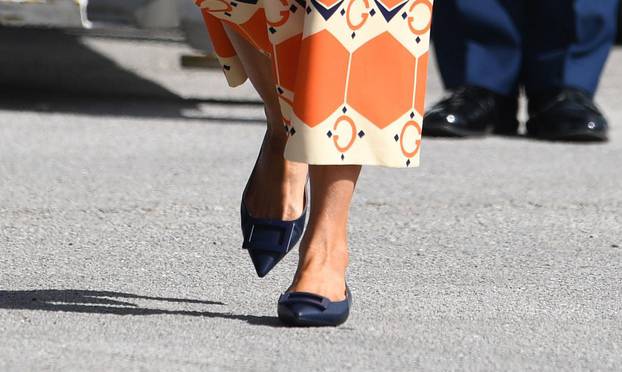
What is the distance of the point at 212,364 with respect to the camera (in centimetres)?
214

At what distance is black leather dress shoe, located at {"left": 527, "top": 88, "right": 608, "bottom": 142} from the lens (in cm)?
486

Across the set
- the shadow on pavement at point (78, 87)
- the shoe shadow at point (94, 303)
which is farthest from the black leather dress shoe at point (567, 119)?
the shoe shadow at point (94, 303)

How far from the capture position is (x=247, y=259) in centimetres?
296

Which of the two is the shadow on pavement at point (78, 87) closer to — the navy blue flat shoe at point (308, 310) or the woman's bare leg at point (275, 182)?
the woman's bare leg at point (275, 182)

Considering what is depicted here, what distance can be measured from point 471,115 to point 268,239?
248 cm

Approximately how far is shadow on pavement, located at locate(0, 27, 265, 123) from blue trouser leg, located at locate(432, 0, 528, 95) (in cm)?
75

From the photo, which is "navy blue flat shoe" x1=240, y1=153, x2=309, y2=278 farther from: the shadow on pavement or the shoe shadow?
the shadow on pavement

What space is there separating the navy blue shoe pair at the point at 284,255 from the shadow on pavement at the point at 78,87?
268 cm

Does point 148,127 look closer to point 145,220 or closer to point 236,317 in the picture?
point 145,220

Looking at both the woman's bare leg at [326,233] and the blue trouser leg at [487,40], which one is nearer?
the woman's bare leg at [326,233]

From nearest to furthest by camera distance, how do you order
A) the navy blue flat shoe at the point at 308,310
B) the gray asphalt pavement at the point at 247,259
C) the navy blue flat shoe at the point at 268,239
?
the gray asphalt pavement at the point at 247,259
the navy blue flat shoe at the point at 308,310
the navy blue flat shoe at the point at 268,239

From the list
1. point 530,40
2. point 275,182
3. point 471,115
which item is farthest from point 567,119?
point 275,182

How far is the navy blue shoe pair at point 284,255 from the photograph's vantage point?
93.5 inches

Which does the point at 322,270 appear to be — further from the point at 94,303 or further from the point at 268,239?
the point at 94,303
